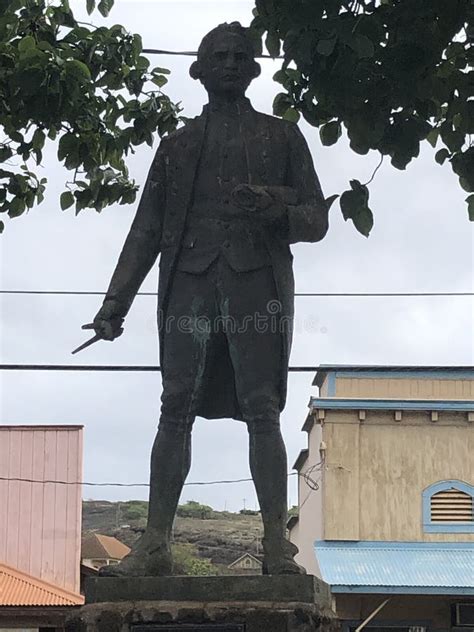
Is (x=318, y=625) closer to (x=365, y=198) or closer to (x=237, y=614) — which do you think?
(x=237, y=614)

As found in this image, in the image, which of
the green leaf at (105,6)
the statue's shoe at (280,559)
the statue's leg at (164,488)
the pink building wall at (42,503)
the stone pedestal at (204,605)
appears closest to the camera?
the stone pedestal at (204,605)

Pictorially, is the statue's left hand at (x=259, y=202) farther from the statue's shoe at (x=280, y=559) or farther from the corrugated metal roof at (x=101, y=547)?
the corrugated metal roof at (x=101, y=547)

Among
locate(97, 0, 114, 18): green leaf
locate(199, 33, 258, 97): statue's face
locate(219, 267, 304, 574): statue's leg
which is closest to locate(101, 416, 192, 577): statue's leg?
locate(219, 267, 304, 574): statue's leg

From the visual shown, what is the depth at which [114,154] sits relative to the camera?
30.2ft

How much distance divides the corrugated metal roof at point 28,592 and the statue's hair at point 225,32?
12456 mm

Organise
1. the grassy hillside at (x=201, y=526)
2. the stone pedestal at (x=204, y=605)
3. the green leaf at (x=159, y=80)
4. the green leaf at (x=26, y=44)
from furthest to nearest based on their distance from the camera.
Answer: the grassy hillside at (x=201, y=526)
the green leaf at (x=159, y=80)
the green leaf at (x=26, y=44)
the stone pedestal at (x=204, y=605)

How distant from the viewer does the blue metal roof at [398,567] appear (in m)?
18.3

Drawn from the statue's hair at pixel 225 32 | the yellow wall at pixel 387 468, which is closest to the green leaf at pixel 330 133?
the statue's hair at pixel 225 32

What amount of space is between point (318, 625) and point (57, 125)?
4.48 m

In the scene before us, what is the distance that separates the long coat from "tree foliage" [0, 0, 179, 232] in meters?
2.14

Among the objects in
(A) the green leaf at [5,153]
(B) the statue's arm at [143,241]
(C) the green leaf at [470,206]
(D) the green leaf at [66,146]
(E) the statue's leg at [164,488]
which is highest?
(A) the green leaf at [5,153]

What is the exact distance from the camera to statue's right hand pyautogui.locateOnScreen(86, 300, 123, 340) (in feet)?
20.7

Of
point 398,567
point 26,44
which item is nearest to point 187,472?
point 26,44

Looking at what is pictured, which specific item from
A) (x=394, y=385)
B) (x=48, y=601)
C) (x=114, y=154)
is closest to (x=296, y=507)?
(x=394, y=385)
